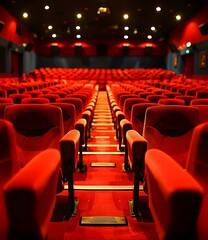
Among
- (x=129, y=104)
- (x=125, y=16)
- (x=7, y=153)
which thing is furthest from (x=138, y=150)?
(x=125, y=16)

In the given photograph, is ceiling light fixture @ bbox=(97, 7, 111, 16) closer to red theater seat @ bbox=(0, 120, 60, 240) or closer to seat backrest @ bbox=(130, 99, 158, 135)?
seat backrest @ bbox=(130, 99, 158, 135)

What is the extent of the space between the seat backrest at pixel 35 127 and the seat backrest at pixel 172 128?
0.68m

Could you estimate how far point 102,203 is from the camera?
2.51m

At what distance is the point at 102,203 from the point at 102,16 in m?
15.0

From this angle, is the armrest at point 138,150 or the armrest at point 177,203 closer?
the armrest at point 177,203

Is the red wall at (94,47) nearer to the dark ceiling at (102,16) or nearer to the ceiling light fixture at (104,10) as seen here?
the dark ceiling at (102,16)

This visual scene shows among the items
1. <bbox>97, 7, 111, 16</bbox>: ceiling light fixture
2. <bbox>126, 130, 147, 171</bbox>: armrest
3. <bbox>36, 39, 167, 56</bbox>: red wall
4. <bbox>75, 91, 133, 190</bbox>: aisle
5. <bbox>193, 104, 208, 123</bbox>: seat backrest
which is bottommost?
<bbox>75, 91, 133, 190</bbox>: aisle

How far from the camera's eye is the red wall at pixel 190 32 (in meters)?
15.8

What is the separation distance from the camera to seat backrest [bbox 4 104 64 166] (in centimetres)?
235

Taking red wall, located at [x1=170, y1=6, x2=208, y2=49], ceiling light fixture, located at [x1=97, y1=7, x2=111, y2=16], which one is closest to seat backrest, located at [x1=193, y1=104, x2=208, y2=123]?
red wall, located at [x1=170, y1=6, x2=208, y2=49]

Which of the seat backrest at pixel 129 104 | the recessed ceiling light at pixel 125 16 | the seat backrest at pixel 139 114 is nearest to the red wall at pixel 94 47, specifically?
the recessed ceiling light at pixel 125 16

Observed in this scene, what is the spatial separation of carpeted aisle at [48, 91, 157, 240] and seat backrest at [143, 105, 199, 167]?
46cm

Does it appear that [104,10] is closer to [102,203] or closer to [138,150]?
[102,203]

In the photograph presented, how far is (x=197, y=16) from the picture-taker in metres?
16.7
